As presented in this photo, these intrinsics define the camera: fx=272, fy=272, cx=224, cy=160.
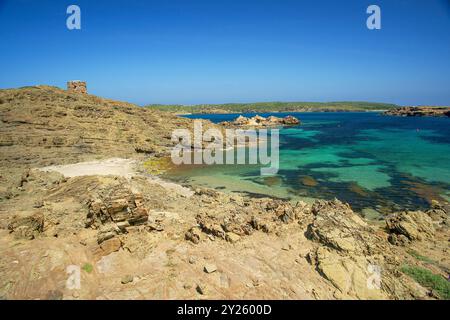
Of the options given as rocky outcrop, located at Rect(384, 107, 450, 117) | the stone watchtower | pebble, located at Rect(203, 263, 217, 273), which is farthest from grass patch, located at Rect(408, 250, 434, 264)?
rocky outcrop, located at Rect(384, 107, 450, 117)

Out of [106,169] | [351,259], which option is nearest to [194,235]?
[351,259]

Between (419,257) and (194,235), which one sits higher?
(194,235)

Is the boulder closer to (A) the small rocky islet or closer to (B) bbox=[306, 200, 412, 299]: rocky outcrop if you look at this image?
(A) the small rocky islet

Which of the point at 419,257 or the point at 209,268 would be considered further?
the point at 419,257

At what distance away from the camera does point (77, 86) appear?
44656 mm

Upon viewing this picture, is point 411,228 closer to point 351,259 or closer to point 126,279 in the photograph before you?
point 351,259

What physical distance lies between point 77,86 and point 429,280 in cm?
4998

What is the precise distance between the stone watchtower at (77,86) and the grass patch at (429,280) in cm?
4825

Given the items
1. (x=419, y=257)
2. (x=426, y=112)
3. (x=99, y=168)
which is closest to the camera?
(x=419, y=257)

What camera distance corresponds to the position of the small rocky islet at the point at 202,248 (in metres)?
7.12
